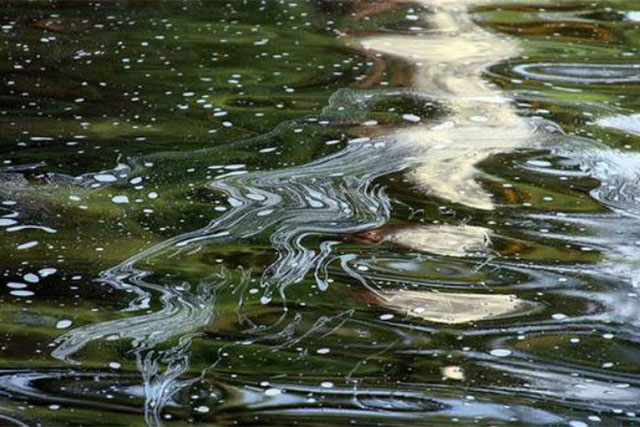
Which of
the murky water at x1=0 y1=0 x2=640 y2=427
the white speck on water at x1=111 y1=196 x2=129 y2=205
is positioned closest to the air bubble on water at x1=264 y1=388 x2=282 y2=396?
the murky water at x1=0 y1=0 x2=640 y2=427

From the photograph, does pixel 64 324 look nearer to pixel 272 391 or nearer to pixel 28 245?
pixel 28 245

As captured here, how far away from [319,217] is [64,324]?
26.2 inches

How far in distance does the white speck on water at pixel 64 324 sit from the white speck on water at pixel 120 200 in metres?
0.54

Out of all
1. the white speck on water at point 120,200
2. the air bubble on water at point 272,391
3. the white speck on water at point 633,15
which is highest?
the white speck on water at point 633,15

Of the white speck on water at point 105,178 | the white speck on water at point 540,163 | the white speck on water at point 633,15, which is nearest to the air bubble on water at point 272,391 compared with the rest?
the white speck on water at point 105,178

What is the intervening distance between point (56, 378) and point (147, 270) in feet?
1.39

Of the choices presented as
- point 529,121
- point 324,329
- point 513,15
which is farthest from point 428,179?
point 513,15

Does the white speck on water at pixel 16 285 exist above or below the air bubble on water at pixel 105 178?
below

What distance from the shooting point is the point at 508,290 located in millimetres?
2236

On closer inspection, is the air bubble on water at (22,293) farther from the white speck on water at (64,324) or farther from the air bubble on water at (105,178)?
the air bubble on water at (105,178)

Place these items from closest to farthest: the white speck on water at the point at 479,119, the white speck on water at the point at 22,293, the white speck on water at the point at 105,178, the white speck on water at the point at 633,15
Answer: the white speck on water at the point at 22,293 → the white speck on water at the point at 105,178 → the white speck on water at the point at 479,119 → the white speck on water at the point at 633,15

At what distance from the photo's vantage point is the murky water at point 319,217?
76.0 inches

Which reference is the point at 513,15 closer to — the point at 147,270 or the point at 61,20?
the point at 61,20

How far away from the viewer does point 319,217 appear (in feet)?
8.37
